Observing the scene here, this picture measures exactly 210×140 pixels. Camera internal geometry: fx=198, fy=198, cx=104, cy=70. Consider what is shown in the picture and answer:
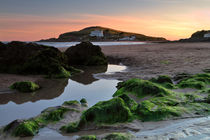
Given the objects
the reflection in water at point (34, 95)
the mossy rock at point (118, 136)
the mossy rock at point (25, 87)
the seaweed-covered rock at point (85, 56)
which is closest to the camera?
the mossy rock at point (118, 136)

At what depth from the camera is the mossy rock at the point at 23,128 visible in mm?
3477

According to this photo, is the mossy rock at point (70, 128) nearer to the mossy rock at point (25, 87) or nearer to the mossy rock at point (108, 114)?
the mossy rock at point (108, 114)

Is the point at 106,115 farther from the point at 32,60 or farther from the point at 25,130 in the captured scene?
the point at 32,60

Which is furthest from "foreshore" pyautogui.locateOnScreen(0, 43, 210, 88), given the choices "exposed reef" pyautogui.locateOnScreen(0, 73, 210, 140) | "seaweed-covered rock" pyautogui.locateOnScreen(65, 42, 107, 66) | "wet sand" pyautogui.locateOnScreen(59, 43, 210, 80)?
"exposed reef" pyautogui.locateOnScreen(0, 73, 210, 140)

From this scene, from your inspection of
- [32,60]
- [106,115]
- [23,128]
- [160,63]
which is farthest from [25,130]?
[160,63]

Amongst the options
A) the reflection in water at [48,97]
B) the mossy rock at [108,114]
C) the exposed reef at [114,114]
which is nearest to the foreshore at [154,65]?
the reflection in water at [48,97]

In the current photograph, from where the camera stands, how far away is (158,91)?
5.47 meters

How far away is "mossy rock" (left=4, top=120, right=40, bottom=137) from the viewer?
3477 millimetres

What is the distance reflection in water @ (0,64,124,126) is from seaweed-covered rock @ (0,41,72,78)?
1.79 metres

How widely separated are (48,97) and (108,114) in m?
2.70

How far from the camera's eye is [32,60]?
33.6 feet

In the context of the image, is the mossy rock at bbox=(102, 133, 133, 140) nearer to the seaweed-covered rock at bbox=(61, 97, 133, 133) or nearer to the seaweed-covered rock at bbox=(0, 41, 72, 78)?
the seaweed-covered rock at bbox=(61, 97, 133, 133)

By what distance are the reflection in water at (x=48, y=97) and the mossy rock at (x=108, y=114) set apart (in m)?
1.23

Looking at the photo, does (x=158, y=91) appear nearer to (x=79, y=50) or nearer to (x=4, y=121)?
(x=4, y=121)
